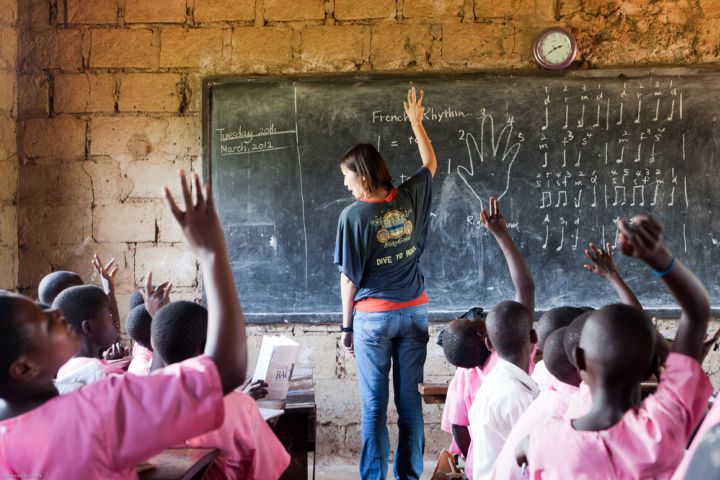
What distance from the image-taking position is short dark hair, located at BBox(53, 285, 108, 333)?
2.25 meters

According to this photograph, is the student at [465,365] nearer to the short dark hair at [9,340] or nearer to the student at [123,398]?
the student at [123,398]

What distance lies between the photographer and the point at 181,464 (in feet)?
4.58

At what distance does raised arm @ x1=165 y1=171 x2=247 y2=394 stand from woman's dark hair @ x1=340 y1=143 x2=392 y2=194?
6.94 feet

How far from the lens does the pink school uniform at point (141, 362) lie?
2354 mm

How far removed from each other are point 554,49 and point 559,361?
2743 millimetres


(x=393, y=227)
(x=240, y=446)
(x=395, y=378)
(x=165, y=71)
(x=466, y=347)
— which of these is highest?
(x=165, y=71)

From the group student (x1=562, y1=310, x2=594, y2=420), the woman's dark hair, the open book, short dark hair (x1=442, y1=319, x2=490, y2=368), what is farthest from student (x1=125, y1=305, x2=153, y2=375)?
student (x1=562, y1=310, x2=594, y2=420)

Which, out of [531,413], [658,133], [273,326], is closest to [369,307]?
[273,326]

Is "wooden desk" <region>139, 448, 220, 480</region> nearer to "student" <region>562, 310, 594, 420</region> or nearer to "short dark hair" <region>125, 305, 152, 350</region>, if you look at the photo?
"student" <region>562, 310, 594, 420</region>

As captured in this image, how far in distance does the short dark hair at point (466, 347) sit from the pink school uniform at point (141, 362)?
3.16 feet

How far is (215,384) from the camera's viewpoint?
1.11 meters

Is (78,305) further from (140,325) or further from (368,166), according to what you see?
(368,166)

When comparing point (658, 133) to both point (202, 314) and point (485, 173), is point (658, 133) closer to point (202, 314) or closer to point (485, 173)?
point (485, 173)

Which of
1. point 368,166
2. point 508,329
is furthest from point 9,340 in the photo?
point 368,166
